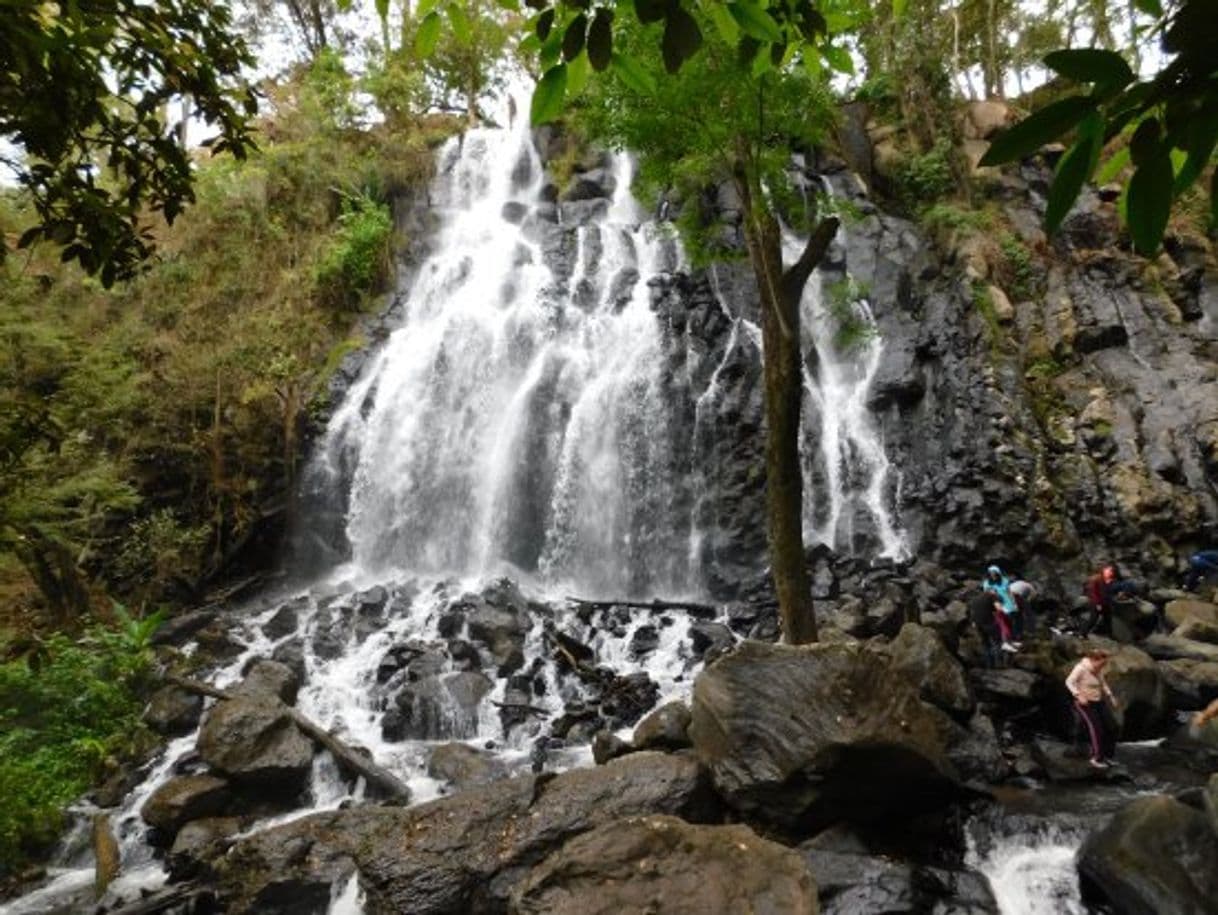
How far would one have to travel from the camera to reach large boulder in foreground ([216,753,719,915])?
5.43 meters

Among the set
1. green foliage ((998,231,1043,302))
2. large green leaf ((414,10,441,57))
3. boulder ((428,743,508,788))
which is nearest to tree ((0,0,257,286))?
large green leaf ((414,10,441,57))

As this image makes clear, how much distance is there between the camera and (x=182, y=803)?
7.52m

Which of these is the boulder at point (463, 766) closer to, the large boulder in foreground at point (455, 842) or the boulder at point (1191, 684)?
the large boulder in foreground at point (455, 842)

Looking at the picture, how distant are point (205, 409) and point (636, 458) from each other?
30.3 feet

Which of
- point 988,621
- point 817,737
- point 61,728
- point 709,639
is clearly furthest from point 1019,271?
point 61,728

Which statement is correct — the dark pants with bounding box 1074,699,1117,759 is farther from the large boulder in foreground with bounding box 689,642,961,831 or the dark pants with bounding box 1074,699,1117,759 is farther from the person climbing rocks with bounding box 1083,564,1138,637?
the person climbing rocks with bounding box 1083,564,1138,637

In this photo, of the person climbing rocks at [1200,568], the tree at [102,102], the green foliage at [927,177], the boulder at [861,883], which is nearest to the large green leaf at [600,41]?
the tree at [102,102]

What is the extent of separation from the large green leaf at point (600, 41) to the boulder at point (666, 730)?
23.7 ft

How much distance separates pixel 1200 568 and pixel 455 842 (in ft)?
39.3

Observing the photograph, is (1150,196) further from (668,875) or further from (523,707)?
(523,707)

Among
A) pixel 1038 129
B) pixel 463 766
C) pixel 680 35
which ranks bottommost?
pixel 463 766

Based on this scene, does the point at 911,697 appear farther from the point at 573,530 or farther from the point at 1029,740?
the point at 573,530

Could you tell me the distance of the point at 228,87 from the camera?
296cm

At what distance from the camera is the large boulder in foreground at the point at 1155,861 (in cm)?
477
